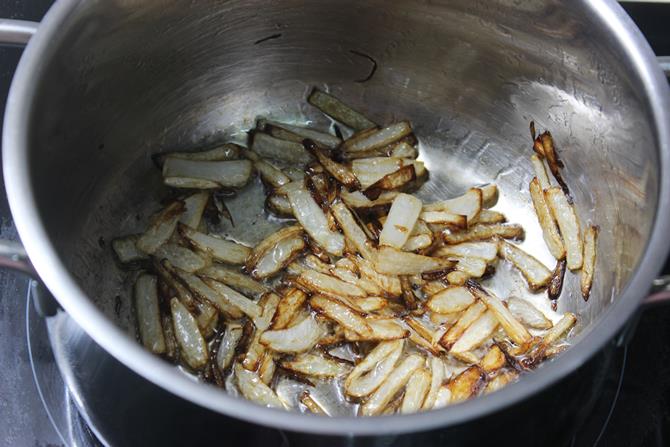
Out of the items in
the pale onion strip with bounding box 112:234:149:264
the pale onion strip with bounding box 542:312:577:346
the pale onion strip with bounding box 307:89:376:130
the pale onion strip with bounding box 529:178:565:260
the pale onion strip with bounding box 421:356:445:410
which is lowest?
the pale onion strip with bounding box 112:234:149:264

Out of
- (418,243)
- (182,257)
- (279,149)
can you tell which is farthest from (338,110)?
(182,257)

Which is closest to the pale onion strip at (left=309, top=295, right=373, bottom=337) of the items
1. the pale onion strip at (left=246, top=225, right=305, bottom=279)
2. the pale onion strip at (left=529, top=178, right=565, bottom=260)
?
the pale onion strip at (left=246, top=225, right=305, bottom=279)

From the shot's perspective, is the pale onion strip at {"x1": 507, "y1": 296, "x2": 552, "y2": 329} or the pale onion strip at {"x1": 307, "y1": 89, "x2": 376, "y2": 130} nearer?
the pale onion strip at {"x1": 507, "y1": 296, "x2": 552, "y2": 329}

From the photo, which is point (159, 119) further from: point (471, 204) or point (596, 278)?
point (596, 278)

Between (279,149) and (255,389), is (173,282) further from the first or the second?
(279,149)

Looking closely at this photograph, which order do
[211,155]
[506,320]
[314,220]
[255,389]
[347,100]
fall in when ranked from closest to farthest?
[255,389]
[506,320]
[314,220]
[211,155]
[347,100]

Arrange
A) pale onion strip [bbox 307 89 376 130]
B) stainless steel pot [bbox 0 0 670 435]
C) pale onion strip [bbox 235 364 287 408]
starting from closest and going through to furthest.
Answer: stainless steel pot [bbox 0 0 670 435] < pale onion strip [bbox 235 364 287 408] < pale onion strip [bbox 307 89 376 130]

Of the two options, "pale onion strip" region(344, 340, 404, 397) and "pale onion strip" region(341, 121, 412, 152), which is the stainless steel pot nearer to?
"pale onion strip" region(341, 121, 412, 152)
